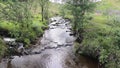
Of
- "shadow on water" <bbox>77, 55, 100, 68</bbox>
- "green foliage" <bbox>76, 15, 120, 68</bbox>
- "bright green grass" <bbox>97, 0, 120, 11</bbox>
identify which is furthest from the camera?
"bright green grass" <bbox>97, 0, 120, 11</bbox>

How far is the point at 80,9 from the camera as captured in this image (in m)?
57.0

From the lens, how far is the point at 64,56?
43125 millimetres

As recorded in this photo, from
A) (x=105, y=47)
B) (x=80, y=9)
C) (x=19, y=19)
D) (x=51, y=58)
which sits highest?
(x=80, y=9)

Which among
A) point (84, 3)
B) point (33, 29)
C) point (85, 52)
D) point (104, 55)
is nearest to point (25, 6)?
point (33, 29)

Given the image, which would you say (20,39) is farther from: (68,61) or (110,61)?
(110,61)

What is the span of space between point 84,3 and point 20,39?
21107mm

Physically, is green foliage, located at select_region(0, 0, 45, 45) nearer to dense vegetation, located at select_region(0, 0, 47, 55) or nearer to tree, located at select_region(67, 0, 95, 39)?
dense vegetation, located at select_region(0, 0, 47, 55)

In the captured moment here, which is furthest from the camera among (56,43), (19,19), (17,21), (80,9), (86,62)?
(80,9)

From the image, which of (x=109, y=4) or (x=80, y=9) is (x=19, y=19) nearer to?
(x=80, y=9)

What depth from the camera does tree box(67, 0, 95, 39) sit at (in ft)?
189

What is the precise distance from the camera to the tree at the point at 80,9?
57.8 metres

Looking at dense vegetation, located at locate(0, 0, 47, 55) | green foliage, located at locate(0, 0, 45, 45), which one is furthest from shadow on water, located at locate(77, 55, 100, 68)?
green foliage, located at locate(0, 0, 45, 45)

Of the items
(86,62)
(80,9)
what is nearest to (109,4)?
(80,9)

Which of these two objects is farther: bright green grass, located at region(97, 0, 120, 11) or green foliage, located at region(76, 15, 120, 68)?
bright green grass, located at region(97, 0, 120, 11)
